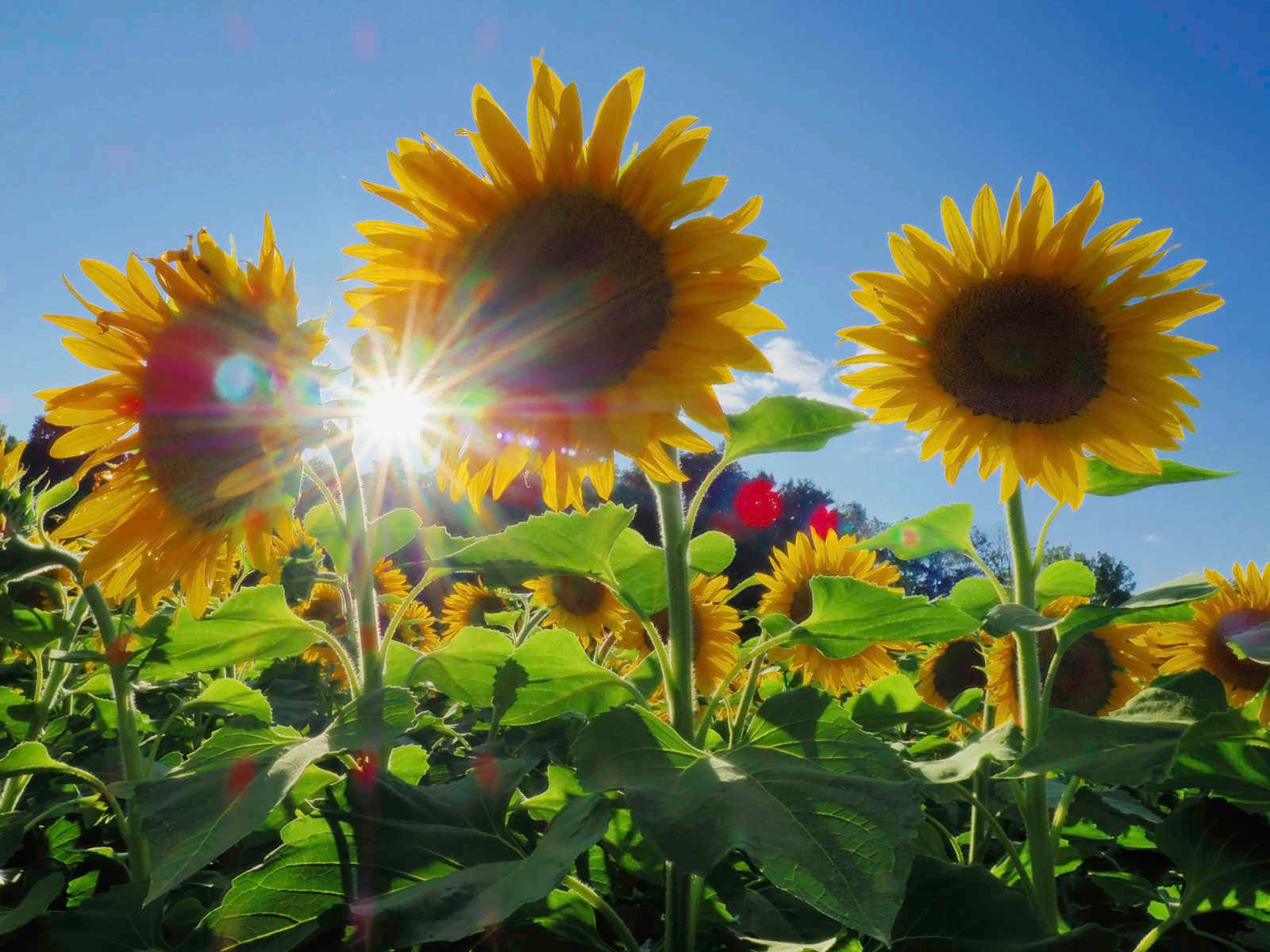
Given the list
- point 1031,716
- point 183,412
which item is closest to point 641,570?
point 1031,716

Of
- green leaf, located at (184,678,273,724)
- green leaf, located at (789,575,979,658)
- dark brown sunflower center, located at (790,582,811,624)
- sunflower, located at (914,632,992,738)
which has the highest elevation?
dark brown sunflower center, located at (790,582,811,624)

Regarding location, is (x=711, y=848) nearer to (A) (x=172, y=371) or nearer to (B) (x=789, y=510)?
(A) (x=172, y=371)

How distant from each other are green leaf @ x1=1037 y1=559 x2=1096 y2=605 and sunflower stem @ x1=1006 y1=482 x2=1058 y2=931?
83 millimetres

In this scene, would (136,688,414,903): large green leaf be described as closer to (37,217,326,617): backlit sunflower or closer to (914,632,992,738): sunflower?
(37,217,326,617): backlit sunflower

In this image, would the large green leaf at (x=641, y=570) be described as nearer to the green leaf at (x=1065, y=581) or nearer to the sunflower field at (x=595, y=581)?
the sunflower field at (x=595, y=581)

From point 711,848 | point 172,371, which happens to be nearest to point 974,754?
point 711,848

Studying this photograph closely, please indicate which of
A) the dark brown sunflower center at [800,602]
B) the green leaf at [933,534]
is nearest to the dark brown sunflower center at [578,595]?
the dark brown sunflower center at [800,602]

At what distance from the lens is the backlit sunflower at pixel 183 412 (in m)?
1.76

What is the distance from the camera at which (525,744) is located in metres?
2.51

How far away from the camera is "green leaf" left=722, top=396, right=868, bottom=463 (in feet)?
5.61

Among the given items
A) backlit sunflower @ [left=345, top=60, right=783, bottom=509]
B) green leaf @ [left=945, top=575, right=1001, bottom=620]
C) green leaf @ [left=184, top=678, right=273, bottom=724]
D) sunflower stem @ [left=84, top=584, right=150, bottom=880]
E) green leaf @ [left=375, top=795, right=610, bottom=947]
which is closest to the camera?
green leaf @ [left=375, top=795, right=610, bottom=947]

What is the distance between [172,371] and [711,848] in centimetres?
164

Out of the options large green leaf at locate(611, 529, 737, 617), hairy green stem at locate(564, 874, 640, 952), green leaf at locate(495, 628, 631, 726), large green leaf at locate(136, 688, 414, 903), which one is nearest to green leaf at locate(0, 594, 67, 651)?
large green leaf at locate(136, 688, 414, 903)

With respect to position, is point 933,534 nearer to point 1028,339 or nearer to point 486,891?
point 1028,339
